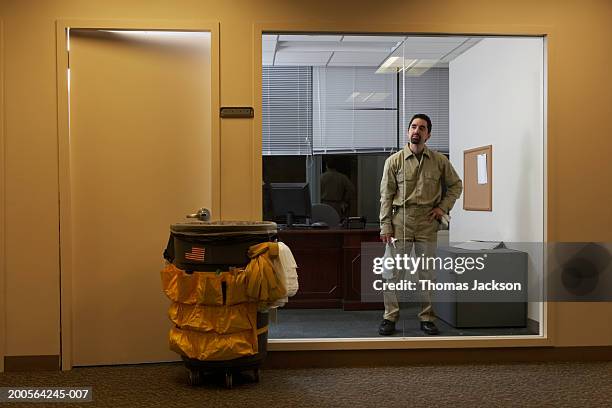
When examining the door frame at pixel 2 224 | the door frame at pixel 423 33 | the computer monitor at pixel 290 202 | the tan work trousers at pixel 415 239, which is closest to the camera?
the door frame at pixel 2 224

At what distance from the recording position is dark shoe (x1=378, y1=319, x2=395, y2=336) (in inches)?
158

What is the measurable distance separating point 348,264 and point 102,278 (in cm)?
204

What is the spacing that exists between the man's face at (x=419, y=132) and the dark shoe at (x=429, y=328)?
4.46 ft

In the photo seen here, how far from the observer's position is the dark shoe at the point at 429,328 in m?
4.00

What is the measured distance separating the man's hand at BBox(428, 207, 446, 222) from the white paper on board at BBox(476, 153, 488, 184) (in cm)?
67

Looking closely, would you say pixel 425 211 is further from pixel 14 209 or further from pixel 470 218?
pixel 14 209

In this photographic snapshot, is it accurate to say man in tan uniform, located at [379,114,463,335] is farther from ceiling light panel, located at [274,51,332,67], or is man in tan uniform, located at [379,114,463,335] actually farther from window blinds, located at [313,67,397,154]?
ceiling light panel, located at [274,51,332,67]

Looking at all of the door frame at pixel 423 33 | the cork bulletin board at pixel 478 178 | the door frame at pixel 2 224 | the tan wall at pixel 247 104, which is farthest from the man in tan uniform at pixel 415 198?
the door frame at pixel 2 224

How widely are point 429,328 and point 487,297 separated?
721 mm

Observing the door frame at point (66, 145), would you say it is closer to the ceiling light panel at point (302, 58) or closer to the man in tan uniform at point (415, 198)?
the ceiling light panel at point (302, 58)

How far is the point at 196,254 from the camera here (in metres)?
3.13

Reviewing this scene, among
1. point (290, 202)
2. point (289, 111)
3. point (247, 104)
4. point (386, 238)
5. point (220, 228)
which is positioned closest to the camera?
point (220, 228)

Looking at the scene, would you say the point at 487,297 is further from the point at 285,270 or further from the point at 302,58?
the point at 302,58

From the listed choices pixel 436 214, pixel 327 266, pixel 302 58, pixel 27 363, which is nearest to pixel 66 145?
pixel 27 363
